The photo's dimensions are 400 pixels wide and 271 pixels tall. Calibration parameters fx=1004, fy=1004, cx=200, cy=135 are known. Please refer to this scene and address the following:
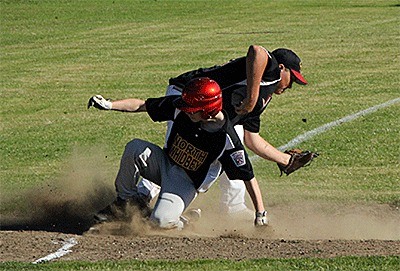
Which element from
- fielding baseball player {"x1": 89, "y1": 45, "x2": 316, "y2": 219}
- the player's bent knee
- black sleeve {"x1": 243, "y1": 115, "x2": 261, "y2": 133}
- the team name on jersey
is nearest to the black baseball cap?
fielding baseball player {"x1": 89, "y1": 45, "x2": 316, "y2": 219}

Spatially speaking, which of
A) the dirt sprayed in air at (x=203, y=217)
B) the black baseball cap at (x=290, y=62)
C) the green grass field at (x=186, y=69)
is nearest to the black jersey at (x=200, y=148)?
the dirt sprayed in air at (x=203, y=217)

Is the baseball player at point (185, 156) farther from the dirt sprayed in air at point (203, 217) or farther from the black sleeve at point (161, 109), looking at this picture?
the dirt sprayed in air at point (203, 217)

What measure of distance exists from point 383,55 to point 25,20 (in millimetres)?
11059

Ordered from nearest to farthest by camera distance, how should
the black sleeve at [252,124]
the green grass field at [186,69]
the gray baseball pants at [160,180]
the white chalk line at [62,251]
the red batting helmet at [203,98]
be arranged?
the white chalk line at [62,251] → the red batting helmet at [203,98] → the gray baseball pants at [160,180] → the black sleeve at [252,124] → the green grass field at [186,69]

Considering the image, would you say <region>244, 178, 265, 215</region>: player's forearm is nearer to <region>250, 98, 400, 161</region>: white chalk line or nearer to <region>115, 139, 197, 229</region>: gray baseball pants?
<region>115, 139, 197, 229</region>: gray baseball pants

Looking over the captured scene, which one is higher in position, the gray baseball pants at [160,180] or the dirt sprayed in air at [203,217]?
the gray baseball pants at [160,180]

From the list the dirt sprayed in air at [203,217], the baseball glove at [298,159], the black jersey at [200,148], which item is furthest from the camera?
the baseball glove at [298,159]

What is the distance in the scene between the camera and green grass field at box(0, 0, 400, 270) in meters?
11.4

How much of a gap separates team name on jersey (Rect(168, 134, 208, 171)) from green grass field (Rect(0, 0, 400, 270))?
1791mm

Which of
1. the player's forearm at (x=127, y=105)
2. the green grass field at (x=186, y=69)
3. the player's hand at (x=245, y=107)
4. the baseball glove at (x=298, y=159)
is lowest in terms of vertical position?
the green grass field at (x=186, y=69)

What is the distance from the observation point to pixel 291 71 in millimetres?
9398

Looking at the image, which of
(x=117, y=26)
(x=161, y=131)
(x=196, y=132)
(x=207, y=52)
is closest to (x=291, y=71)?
(x=196, y=132)

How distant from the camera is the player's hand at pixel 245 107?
30.0 ft

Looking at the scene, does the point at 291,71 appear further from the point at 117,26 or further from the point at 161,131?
the point at 117,26
